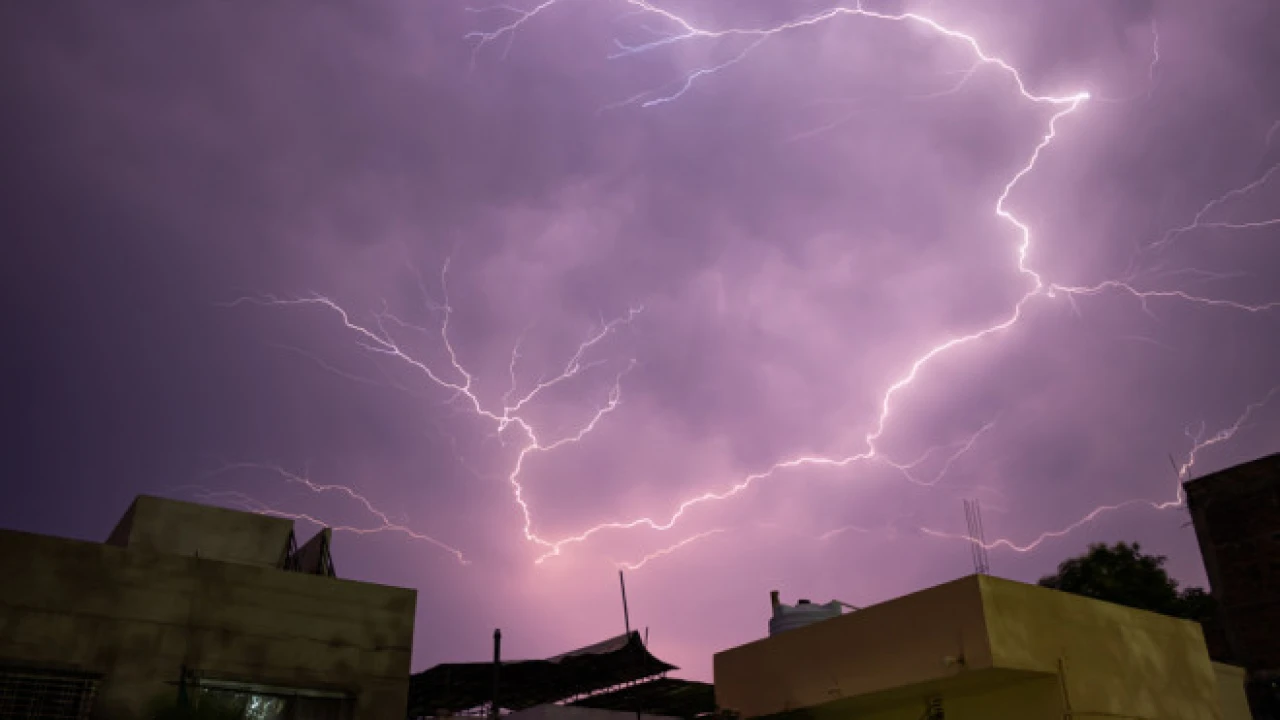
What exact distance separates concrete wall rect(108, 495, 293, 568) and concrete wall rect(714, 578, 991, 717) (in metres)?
6.75

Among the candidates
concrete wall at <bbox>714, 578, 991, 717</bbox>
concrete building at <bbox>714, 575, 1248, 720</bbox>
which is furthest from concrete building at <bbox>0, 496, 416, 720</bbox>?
concrete building at <bbox>714, 575, 1248, 720</bbox>

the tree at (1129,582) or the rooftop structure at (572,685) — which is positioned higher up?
the tree at (1129,582)

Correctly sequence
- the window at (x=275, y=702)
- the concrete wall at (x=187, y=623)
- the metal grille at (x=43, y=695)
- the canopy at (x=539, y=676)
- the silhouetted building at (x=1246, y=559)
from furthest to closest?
the silhouetted building at (x=1246, y=559) → the canopy at (x=539, y=676) → the window at (x=275, y=702) → the concrete wall at (x=187, y=623) → the metal grille at (x=43, y=695)

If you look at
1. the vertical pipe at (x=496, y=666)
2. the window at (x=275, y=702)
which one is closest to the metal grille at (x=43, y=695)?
the window at (x=275, y=702)

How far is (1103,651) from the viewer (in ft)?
36.2

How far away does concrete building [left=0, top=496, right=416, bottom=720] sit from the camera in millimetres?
10312

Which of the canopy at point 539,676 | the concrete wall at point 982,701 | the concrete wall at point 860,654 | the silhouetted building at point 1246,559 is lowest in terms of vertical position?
the concrete wall at point 982,701

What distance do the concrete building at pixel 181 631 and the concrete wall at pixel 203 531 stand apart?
2 centimetres

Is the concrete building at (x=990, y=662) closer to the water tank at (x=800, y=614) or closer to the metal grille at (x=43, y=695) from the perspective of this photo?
the water tank at (x=800, y=614)

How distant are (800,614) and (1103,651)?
4.39 meters

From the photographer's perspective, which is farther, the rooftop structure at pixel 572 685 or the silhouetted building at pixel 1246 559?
the silhouetted building at pixel 1246 559

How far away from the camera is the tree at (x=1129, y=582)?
2620 centimetres

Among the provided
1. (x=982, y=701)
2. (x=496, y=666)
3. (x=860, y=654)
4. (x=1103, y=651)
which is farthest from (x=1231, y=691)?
(x=496, y=666)

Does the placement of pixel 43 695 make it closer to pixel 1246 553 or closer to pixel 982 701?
pixel 982 701
